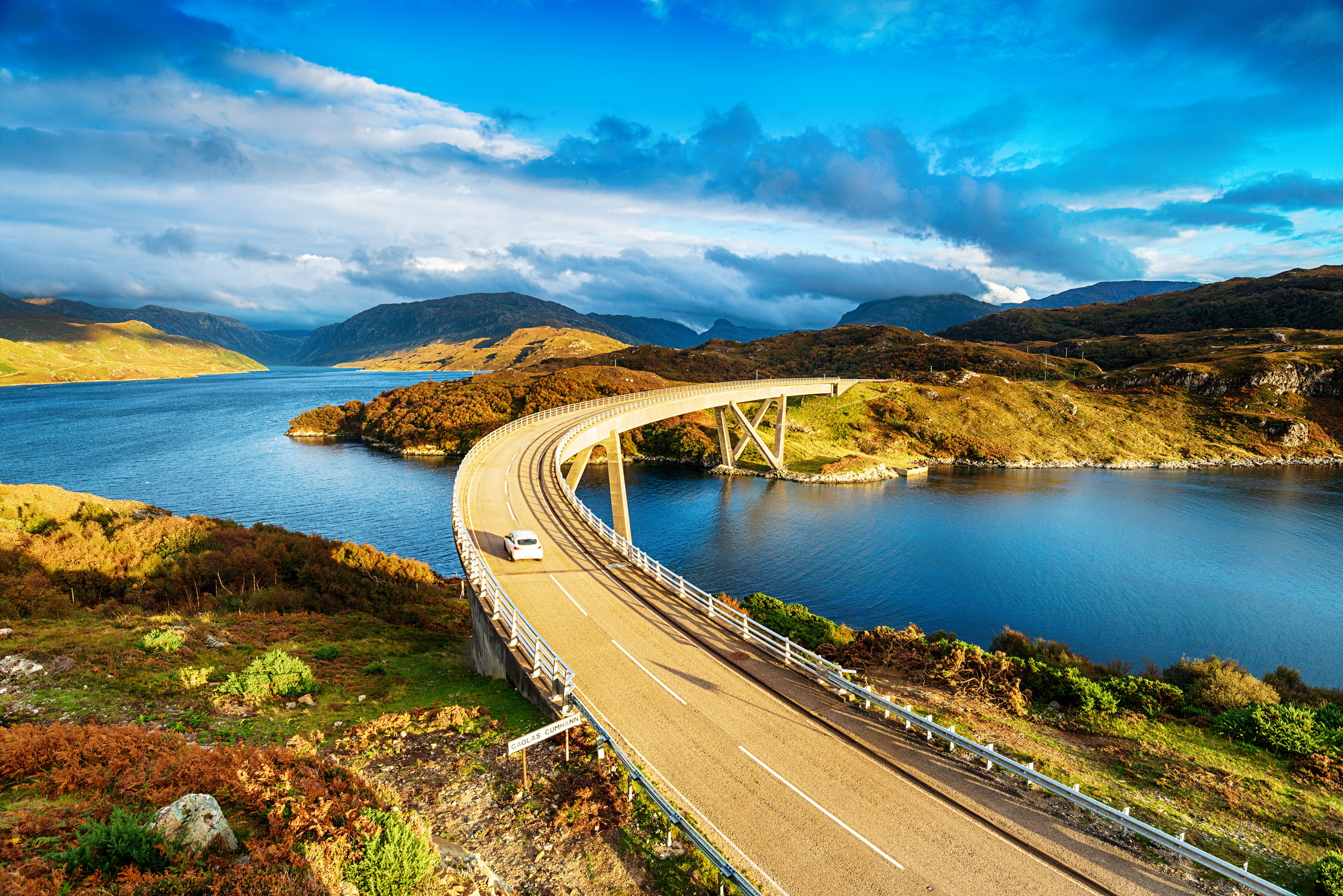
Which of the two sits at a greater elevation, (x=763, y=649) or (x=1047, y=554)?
(x=763, y=649)

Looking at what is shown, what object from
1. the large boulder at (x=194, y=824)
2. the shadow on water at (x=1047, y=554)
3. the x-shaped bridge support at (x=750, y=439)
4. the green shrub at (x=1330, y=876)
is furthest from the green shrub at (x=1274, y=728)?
the x-shaped bridge support at (x=750, y=439)

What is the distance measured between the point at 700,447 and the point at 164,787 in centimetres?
8865

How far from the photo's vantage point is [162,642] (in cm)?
2042

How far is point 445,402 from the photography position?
120188 millimetres

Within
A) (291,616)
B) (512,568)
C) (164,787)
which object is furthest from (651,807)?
(291,616)

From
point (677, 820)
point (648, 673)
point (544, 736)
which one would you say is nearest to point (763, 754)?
point (677, 820)

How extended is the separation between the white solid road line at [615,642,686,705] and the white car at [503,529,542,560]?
8937mm

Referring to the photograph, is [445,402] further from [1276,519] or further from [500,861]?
[1276,519]

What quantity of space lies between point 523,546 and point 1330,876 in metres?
27.4

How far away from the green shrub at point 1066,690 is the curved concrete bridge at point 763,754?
7150 millimetres

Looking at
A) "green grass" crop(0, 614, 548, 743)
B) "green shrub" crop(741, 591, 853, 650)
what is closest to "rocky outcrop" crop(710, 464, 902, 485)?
"green shrub" crop(741, 591, 853, 650)

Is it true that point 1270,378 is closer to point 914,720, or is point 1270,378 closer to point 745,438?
point 745,438

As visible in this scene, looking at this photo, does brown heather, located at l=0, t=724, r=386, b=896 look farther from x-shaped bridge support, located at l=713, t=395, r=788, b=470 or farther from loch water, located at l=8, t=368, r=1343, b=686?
x-shaped bridge support, located at l=713, t=395, r=788, b=470

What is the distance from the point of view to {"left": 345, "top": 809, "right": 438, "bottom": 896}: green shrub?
8961 mm
